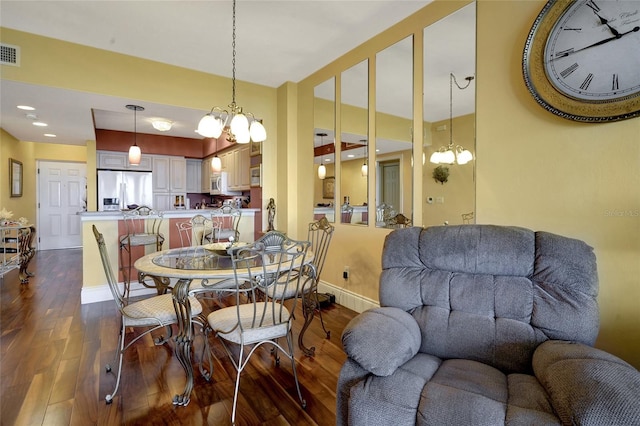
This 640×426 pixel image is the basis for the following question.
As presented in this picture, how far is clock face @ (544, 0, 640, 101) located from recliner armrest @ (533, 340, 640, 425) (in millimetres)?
1409

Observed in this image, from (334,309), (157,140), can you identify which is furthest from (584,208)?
(157,140)

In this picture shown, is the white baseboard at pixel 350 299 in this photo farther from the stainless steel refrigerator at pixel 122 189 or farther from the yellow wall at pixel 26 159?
the yellow wall at pixel 26 159

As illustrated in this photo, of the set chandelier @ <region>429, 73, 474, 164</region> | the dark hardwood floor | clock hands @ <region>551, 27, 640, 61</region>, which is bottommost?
the dark hardwood floor

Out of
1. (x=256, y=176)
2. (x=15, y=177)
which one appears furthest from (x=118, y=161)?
(x=256, y=176)

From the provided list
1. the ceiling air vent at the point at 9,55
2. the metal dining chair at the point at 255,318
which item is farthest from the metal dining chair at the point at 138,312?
the ceiling air vent at the point at 9,55

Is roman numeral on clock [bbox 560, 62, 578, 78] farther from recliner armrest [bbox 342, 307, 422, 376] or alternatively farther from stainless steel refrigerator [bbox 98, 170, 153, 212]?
stainless steel refrigerator [bbox 98, 170, 153, 212]

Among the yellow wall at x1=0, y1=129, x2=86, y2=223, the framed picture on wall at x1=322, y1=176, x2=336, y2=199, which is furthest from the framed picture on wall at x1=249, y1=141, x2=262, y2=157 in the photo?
the yellow wall at x1=0, y1=129, x2=86, y2=223

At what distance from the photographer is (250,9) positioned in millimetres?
2758

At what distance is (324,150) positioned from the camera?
3.97 meters

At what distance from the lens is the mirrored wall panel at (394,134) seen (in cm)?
292

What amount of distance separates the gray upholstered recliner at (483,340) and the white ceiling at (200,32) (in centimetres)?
146

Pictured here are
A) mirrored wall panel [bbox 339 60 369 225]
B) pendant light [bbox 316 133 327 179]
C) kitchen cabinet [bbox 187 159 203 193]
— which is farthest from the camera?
kitchen cabinet [bbox 187 159 203 193]

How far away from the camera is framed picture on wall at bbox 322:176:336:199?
151 inches

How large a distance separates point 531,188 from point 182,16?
3163mm
